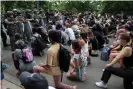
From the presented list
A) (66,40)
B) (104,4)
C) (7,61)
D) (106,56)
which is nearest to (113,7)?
(104,4)

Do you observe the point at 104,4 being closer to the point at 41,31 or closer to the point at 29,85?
the point at 41,31

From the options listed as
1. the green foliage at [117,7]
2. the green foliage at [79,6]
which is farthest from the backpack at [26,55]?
the green foliage at [79,6]

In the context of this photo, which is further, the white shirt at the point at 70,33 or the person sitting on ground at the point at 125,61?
the white shirt at the point at 70,33

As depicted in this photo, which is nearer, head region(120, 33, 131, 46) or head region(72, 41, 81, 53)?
head region(120, 33, 131, 46)

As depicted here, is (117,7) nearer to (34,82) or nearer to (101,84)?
(101,84)

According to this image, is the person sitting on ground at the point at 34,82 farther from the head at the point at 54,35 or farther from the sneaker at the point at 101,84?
the sneaker at the point at 101,84

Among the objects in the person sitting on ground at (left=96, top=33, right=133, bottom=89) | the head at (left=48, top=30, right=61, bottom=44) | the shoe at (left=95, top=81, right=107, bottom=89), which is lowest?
the shoe at (left=95, top=81, right=107, bottom=89)

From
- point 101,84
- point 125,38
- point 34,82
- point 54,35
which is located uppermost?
point 54,35

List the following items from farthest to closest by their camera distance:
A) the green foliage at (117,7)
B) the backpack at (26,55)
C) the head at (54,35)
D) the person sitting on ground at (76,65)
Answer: the green foliage at (117,7), the person sitting on ground at (76,65), the backpack at (26,55), the head at (54,35)

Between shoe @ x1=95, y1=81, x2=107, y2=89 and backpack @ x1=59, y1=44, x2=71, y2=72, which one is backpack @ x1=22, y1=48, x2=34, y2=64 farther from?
shoe @ x1=95, y1=81, x2=107, y2=89

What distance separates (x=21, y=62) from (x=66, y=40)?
15.4 feet

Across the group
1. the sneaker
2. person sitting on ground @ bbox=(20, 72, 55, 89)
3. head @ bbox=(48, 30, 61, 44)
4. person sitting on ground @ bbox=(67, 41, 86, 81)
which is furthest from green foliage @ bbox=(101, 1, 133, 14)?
person sitting on ground @ bbox=(20, 72, 55, 89)

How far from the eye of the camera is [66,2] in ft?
132

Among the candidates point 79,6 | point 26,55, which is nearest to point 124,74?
point 26,55
